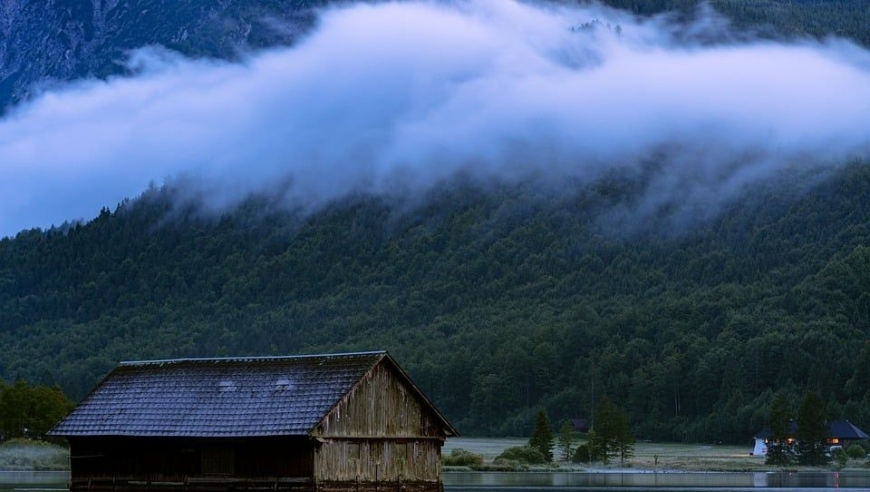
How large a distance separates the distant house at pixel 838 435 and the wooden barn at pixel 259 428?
4246 inches

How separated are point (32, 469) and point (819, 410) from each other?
78.3 metres

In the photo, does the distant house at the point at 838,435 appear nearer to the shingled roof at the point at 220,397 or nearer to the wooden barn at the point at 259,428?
the wooden barn at the point at 259,428

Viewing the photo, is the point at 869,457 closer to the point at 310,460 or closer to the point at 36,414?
the point at 36,414

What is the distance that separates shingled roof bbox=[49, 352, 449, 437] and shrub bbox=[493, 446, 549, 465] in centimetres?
A: 8549

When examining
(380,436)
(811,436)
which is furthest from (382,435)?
(811,436)

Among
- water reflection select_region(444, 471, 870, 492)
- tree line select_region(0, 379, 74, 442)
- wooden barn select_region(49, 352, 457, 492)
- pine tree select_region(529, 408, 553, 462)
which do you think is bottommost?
water reflection select_region(444, 471, 870, 492)

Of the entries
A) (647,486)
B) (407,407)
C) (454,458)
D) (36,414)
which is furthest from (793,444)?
(407,407)

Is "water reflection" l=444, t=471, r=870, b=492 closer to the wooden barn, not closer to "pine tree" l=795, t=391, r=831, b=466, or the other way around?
"pine tree" l=795, t=391, r=831, b=466

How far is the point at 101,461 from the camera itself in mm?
69812

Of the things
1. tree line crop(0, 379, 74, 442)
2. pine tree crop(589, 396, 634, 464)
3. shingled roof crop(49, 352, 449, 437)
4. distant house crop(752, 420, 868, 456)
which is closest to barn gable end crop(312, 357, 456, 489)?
shingled roof crop(49, 352, 449, 437)

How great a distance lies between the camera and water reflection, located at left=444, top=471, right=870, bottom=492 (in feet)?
376

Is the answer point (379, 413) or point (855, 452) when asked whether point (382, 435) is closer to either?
point (379, 413)

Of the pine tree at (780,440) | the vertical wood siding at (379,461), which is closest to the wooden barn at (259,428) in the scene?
the vertical wood siding at (379,461)

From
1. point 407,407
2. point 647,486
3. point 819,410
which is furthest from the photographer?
point 819,410
